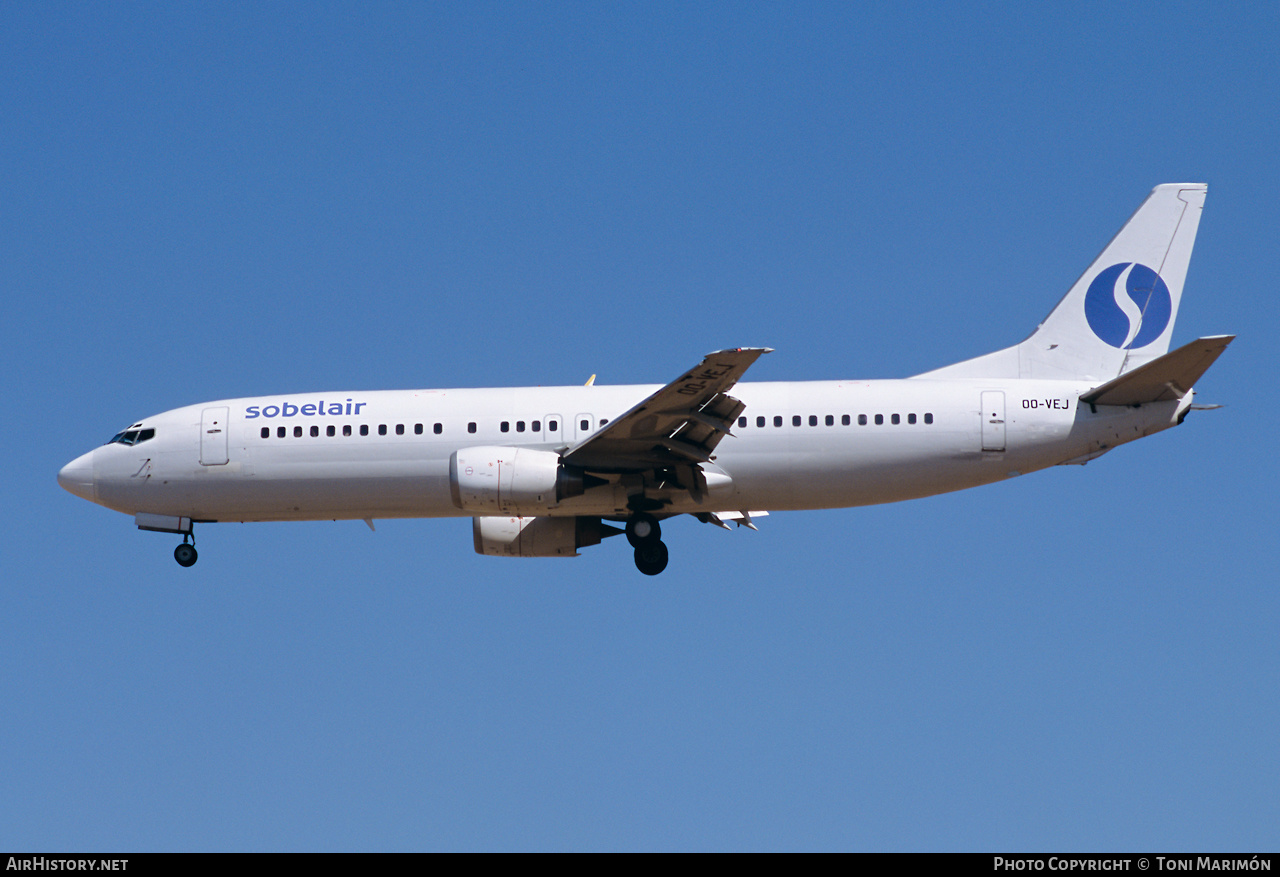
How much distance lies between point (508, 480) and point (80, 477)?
931cm

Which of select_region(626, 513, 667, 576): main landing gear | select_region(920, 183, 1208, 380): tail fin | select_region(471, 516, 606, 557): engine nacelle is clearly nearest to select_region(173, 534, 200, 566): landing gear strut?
select_region(471, 516, 606, 557): engine nacelle

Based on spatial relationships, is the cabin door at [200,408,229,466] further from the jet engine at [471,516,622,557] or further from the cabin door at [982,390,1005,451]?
the cabin door at [982,390,1005,451]

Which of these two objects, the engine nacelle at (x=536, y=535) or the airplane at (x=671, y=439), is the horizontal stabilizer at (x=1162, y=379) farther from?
the engine nacelle at (x=536, y=535)

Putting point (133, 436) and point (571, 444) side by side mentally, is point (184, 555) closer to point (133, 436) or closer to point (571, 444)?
point (133, 436)

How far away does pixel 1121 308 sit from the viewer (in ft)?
91.9

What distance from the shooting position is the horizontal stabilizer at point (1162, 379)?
79.2 feet

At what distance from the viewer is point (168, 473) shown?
2811 cm

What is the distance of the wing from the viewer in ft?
79.9

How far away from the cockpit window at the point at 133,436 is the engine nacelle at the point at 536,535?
6724 mm

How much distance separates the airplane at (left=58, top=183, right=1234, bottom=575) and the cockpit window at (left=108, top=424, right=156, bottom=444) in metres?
0.08

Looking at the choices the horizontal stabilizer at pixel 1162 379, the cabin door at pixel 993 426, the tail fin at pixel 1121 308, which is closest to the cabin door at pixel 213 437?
the tail fin at pixel 1121 308
